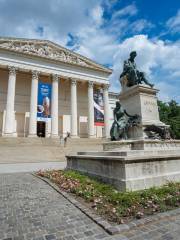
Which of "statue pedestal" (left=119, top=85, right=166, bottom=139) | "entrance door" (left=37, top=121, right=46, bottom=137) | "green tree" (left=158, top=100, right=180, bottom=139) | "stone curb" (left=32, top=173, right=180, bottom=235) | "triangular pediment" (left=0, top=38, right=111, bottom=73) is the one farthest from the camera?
"green tree" (left=158, top=100, right=180, bottom=139)

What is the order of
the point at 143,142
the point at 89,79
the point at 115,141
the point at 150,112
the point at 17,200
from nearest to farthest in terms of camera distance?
the point at 17,200, the point at 143,142, the point at 115,141, the point at 150,112, the point at 89,79

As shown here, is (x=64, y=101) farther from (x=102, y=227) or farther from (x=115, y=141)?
(x=102, y=227)

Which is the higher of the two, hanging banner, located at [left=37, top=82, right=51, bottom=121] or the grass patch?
hanging banner, located at [left=37, top=82, right=51, bottom=121]

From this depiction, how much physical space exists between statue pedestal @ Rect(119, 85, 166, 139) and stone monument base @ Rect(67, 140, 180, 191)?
3.37 feet

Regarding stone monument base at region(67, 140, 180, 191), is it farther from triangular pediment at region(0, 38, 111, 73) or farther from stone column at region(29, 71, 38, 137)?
triangular pediment at region(0, 38, 111, 73)

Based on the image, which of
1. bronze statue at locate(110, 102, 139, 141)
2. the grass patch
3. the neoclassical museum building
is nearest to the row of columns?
the neoclassical museum building

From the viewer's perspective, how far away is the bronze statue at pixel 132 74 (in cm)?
922

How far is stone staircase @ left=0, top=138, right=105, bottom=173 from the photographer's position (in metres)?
14.7

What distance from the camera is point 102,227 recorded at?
3436 millimetres

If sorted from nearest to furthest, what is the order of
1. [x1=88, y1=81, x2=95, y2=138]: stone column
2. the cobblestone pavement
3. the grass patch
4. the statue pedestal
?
the cobblestone pavement → the grass patch → the statue pedestal → [x1=88, y1=81, x2=95, y2=138]: stone column

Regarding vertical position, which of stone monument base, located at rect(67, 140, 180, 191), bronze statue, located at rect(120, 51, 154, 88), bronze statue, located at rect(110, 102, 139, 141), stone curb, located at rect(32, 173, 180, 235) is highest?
bronze statue, located at rect(120, 51, 154, 88)

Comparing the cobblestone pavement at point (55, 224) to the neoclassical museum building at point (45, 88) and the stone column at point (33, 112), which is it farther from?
the stone column at point (33, 112)

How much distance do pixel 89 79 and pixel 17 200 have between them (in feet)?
106

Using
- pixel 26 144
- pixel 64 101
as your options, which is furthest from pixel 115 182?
pixel 64 101
